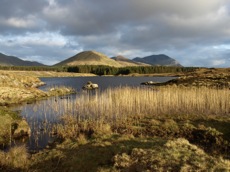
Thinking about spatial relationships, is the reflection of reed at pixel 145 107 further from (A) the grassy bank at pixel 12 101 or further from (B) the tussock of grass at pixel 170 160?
(B) the tussock of grass at pixel 170 160

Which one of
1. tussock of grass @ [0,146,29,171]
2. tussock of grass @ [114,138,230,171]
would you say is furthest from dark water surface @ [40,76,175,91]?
tussock of grass @ [114,138,230,171]

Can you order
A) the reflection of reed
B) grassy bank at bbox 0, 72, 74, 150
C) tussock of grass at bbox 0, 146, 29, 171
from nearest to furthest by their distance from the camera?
tussock of grass at bbox 0, 146, 29, 171
grassy bank at bbox 0, 72, 74, 150
the reflection of reed

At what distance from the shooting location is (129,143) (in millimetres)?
11883

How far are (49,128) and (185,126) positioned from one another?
10.5 meters

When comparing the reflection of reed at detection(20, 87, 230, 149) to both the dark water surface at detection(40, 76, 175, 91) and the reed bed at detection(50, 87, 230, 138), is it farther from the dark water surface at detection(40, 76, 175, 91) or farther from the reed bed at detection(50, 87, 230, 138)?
the dark water surface at detection(40, 76, 175, 91)

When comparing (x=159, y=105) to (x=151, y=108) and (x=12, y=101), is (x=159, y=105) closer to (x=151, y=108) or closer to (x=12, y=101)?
(x=151, y=108)

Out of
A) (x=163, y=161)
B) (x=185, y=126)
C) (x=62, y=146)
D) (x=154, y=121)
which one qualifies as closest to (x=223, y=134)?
(x=185, y=126)

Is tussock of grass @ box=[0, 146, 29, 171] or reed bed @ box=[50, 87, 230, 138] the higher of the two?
reed bed @ box=[50, 87, 230, 138]

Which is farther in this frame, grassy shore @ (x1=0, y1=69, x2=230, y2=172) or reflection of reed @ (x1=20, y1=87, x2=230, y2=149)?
reflection of reed @ (x1=20, y1=87, x2=230, y2=149)

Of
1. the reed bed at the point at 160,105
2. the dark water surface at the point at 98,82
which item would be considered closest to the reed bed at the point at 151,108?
the reed bed at the point at 160,105

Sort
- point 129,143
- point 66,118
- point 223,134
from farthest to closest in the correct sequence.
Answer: point 66,118 → point 223,134 → point 129,143

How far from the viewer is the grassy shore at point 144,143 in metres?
9.06

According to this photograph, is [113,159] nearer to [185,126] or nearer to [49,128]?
[185,126]

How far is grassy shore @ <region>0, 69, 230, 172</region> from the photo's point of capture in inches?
357
